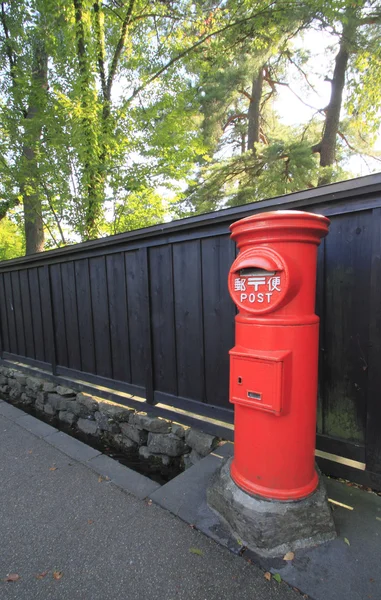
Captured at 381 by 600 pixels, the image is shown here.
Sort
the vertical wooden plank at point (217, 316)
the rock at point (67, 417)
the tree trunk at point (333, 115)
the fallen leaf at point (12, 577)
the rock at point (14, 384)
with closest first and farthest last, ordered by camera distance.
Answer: the fallen leaf at point (12, 577)
the vertical wooden plank at point (217, 316)
the rock at point (67, 417)
the rock at point (14, 384)
the tree trunk at point (333, 115)

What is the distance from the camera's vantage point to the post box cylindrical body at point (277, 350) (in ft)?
5.10

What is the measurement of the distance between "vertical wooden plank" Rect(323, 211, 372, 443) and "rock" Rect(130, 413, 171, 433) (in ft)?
5.29

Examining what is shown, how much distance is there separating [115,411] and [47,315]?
211cm

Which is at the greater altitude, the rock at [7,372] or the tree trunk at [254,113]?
the tree trunk at [254,113]

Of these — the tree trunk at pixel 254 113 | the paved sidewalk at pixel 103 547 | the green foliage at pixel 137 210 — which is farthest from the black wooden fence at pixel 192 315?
the tree trunk at pixel 254 113

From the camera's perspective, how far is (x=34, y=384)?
5.02m

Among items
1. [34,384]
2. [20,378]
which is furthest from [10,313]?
[34,384]

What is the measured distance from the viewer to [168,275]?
10.1ft

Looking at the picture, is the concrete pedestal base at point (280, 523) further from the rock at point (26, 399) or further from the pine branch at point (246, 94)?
the pine branch at point (246, 94)

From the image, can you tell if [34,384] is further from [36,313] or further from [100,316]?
[100,316]

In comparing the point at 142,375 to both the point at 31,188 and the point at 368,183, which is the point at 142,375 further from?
the point at 31,188

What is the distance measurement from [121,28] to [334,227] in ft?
24.9

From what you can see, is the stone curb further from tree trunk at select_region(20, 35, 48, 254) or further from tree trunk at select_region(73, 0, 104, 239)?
tree trunk at select_region(20, 35, 48, 254)

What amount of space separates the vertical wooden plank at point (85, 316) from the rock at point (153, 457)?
1288 mm
